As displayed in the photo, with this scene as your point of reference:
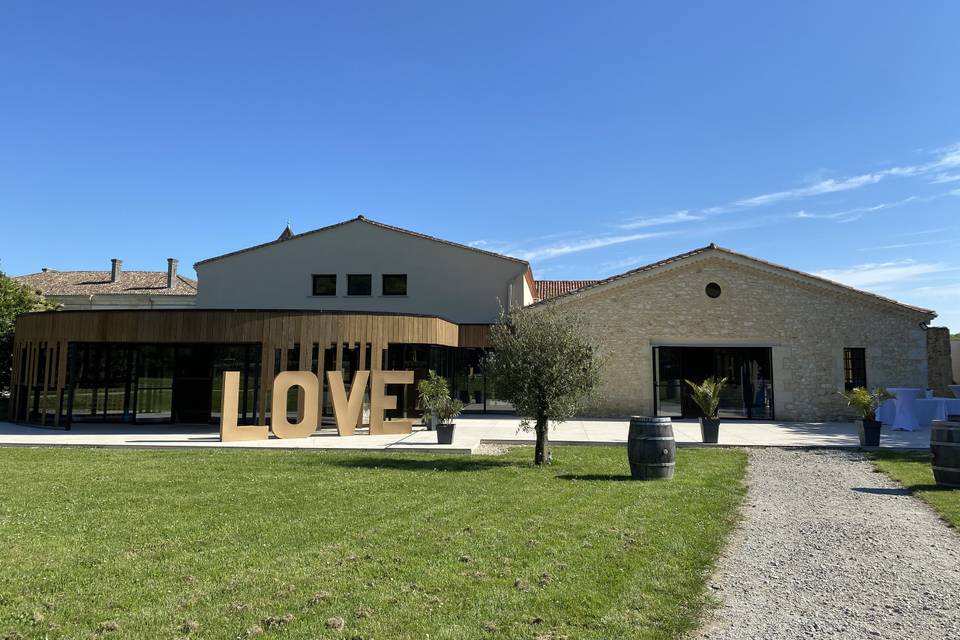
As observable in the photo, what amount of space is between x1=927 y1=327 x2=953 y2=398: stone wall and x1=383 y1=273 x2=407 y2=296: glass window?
21.1 meters

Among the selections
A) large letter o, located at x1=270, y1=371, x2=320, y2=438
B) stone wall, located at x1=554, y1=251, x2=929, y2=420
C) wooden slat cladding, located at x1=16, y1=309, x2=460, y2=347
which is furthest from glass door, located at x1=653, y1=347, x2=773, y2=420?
large letter o, located at x1=270, y1=371, x2=320, y2=438

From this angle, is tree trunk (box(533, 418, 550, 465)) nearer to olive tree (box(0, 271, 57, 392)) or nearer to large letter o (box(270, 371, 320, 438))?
large letter o (box(270, 371, 320, 438))

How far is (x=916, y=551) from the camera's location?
6316 millimetres

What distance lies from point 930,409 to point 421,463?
652 inches

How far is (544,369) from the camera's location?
36.8 feet

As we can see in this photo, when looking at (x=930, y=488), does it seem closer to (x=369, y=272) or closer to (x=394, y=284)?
(x=394, y=284)

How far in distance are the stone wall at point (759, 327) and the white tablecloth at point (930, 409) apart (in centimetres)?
248

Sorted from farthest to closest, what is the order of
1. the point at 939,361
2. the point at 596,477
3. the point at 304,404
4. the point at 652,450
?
1. the point at 939,361
2. the point at 304,404
3. the point at 596,477
4. the point at 652,450

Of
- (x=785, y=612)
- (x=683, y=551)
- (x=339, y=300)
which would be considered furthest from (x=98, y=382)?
(x=785, y=612)

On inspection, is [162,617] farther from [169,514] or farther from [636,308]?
[636,308]

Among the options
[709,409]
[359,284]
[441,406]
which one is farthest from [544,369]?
[359,284]

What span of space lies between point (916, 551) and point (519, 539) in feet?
14.5

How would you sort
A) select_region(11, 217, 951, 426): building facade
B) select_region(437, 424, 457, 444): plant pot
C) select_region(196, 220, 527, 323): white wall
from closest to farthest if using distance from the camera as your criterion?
1. select_region(437, 424, 457, 444): plant pot
2. select_region(11, 217, 951, 426): building facade
3. select_region(196, 220, 527, 323): white wall

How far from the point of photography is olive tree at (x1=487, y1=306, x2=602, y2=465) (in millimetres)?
11234
